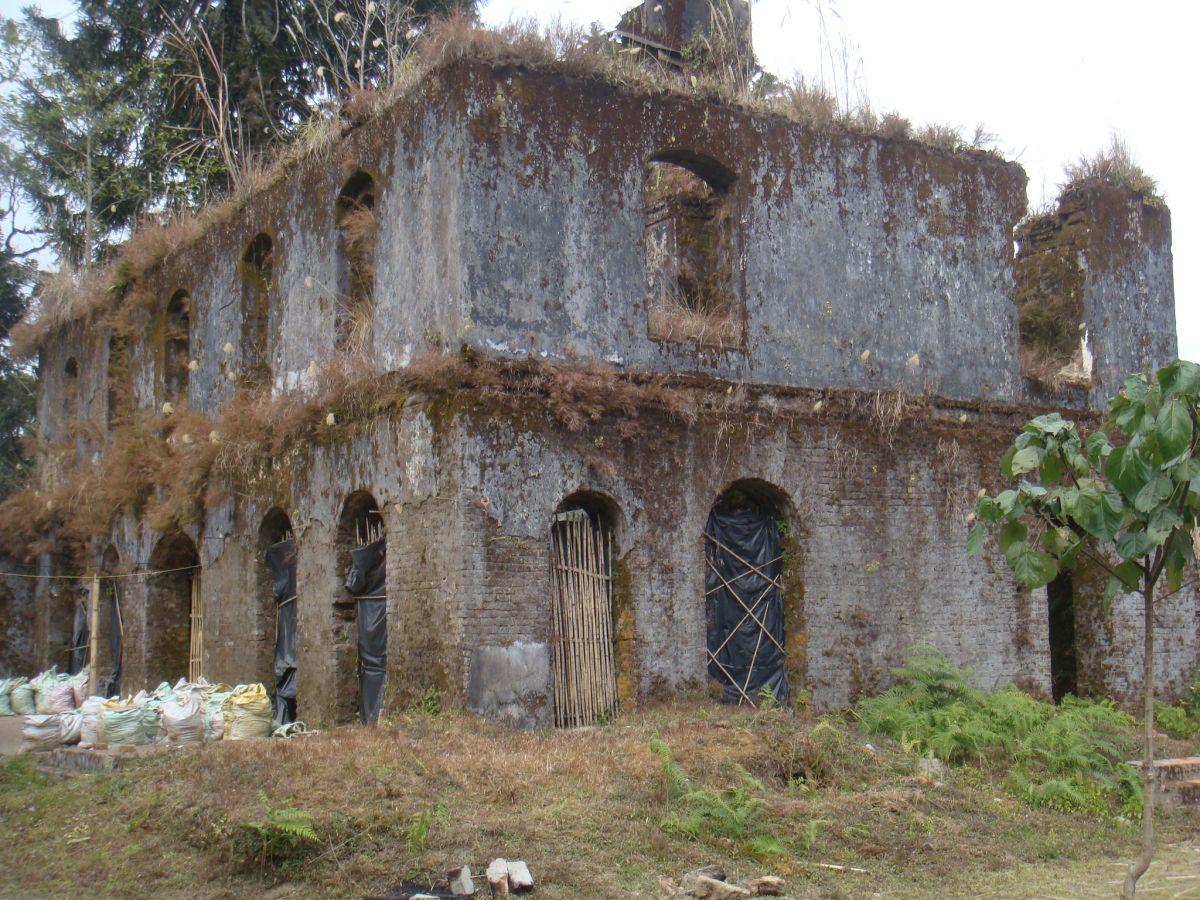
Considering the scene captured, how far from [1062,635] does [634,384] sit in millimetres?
6957

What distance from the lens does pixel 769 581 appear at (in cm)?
1294

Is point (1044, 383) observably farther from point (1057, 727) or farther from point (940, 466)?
point (1057, 727)

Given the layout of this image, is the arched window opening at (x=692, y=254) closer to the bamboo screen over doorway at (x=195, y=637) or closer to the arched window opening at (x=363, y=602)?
the arched window opening at (x=363, y=602)

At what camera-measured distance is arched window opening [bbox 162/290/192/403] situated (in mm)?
17547

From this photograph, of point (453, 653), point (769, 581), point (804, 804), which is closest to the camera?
point (804, 804)

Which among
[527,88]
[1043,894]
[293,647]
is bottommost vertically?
[1043,894]

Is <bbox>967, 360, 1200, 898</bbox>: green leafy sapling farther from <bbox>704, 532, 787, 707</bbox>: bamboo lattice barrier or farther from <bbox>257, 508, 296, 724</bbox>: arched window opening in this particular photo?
<bbox>257, 508, 296, 724</bbox>: arched window opening

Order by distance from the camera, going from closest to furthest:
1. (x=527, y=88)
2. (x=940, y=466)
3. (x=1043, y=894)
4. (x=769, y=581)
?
(x=1043, y=894) → (x=527, y=88) → (x=769, y=581) → (x=940, y=466)

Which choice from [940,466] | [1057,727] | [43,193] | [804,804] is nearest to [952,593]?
[940,466]

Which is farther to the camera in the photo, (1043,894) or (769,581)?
(769,581)

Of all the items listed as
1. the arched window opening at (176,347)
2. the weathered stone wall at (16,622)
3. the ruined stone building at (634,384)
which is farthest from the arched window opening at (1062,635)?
the weathered stone wall at (16,622)

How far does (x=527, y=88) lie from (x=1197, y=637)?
34.3 ft

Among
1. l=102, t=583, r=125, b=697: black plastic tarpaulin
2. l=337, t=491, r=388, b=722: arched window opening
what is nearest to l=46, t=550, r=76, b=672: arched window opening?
l=102, t=583, r=125, b=697: black plastic tarpaulin

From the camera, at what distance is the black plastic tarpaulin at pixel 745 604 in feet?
41.1
